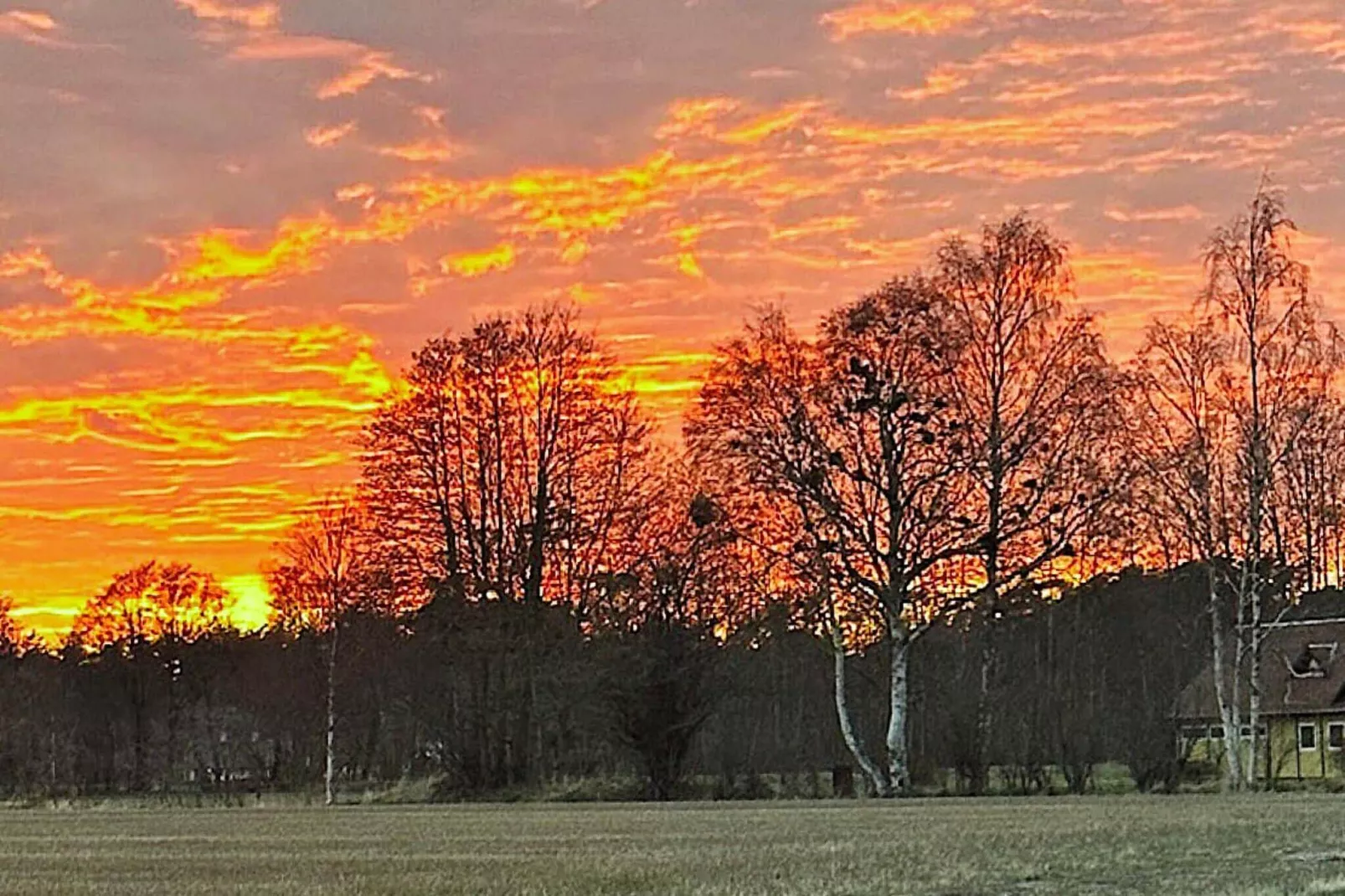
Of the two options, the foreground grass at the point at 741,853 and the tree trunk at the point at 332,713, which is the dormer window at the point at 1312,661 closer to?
the foreground grass at the point at 741,853

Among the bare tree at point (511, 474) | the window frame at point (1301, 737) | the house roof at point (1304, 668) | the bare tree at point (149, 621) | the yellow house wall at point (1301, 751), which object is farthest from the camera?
the bare tree at point (149, 621)

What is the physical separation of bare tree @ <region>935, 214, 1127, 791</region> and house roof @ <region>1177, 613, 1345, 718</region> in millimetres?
22576

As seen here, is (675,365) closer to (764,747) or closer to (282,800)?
(764,747)

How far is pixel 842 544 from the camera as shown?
1994 inches

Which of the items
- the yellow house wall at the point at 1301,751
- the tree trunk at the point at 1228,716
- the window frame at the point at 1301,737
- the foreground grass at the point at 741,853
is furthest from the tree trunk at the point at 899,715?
the window frame at the point at 1301,737

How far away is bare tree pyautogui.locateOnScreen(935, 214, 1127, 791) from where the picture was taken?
4934 centimetres

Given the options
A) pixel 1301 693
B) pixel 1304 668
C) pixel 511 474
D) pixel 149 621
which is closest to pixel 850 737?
pixel 511 474

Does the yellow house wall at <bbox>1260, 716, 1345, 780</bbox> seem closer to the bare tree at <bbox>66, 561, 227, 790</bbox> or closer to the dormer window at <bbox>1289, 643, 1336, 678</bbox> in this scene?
the dormer window at <bbox>1289, 643, 1336, 678</bbox>

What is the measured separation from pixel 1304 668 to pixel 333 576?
1508 inches

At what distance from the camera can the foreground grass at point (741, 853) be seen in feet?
61.0

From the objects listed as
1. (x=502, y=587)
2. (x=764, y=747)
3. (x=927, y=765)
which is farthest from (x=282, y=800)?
(x=927, y=765)

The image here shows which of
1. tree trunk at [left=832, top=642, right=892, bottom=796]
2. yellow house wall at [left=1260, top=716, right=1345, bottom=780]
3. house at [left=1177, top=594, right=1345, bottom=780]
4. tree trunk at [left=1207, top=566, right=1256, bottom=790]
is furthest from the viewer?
house at [left=1177, top=594, right=1345, bottom=780]

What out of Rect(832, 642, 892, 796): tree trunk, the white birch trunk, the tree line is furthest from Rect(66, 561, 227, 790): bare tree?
the white birch trunk

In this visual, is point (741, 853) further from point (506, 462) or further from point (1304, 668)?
point (1304, 668)
